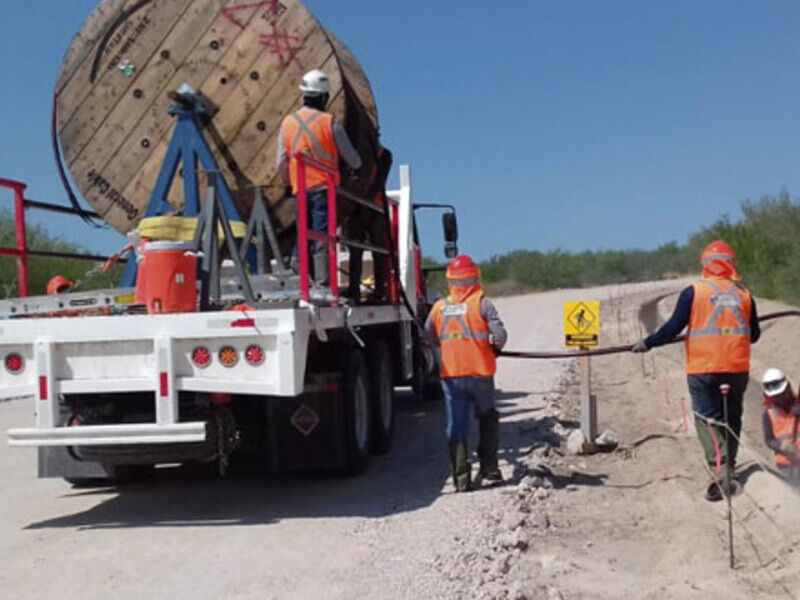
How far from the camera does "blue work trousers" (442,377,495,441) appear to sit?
8242 millimetres

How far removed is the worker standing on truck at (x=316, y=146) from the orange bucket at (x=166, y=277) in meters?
1.16

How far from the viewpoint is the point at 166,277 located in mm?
7254

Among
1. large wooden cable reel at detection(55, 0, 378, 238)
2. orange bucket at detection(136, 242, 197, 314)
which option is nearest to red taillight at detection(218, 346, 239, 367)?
orange bucket at detection(136, 242, 197, 314)

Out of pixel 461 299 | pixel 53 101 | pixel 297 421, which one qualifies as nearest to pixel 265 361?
Answer: pixel 297 421

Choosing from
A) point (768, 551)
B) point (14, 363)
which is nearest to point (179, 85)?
point (14, 363)

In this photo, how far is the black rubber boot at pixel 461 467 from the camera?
8125mm

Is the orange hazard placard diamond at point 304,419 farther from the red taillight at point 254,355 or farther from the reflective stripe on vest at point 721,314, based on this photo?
the reflective stripe on vest at point 721,314

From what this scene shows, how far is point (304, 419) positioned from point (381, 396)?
1.78 m

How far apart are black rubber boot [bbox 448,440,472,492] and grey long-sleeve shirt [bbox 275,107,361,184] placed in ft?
8.25

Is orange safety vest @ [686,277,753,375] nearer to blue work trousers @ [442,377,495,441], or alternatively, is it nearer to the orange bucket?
blue work trousers @ [442,377,495,441]

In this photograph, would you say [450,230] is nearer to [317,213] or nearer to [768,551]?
[317,213]

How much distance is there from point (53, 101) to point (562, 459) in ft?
18.3

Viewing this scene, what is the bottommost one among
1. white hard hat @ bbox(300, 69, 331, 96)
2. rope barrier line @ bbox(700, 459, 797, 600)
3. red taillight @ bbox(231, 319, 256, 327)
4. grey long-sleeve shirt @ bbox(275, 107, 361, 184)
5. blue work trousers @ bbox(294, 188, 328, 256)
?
rope barrier line @ bbox(700, 459, 797, 600)

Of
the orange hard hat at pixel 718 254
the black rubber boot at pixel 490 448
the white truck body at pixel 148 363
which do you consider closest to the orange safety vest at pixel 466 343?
the black rubber boot at pixel 490 448
